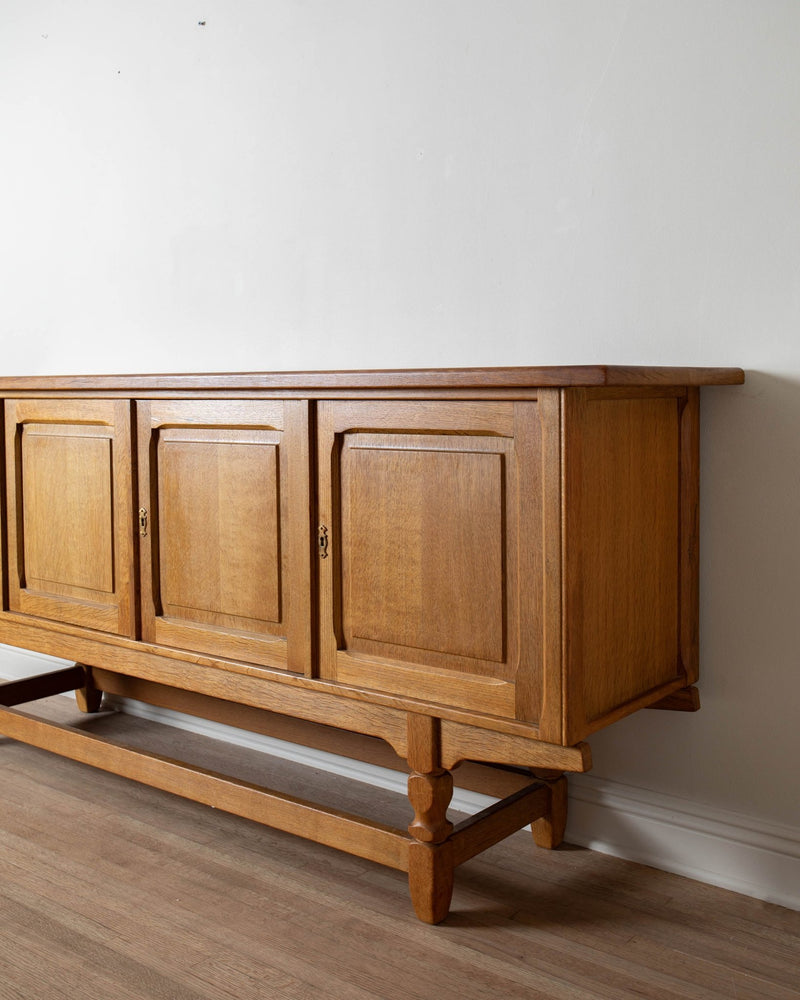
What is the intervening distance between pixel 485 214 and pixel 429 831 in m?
1.25

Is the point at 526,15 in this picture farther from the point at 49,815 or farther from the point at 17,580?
the point at 49,815

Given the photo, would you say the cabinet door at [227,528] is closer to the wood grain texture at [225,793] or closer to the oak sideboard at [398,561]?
the oak sideboard at [398,561]

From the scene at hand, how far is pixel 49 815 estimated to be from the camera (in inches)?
89.0

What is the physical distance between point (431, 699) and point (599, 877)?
1.80 ft

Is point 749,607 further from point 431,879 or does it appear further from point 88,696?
point 88,696

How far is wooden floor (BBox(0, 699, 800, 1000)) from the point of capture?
1596mm

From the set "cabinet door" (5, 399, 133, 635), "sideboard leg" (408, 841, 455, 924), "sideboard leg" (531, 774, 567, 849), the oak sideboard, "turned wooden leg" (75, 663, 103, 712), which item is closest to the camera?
the oak sideboard

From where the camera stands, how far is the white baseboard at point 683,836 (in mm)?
1863

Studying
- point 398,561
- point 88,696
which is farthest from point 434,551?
point 88,696

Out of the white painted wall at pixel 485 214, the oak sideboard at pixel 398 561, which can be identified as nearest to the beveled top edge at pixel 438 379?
the oak sideboard at pixel 398 561

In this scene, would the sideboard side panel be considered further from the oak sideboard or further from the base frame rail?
the base frame rail

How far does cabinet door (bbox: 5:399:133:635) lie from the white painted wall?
531 mm

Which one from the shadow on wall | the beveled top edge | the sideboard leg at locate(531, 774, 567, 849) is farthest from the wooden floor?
the beveled top edge

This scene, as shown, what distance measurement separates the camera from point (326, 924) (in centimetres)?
178
